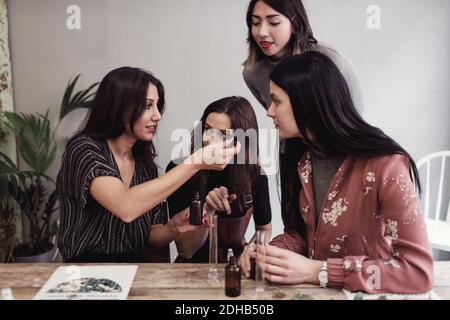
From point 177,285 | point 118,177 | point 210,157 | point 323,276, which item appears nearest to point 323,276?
point 323,276

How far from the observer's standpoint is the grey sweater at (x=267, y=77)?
223 cm

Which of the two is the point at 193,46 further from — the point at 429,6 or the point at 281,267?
the point at 281,267

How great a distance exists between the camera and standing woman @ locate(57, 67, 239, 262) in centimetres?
152

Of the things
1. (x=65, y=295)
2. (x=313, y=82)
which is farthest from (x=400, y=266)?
(x=65, y=295)

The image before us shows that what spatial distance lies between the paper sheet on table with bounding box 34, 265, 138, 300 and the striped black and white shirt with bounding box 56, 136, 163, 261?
0.30 meters

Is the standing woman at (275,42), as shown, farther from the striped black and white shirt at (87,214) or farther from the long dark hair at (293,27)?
the striped black and white shirt at (87,214)

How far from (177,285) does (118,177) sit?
0.51m

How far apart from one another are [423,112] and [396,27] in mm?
486

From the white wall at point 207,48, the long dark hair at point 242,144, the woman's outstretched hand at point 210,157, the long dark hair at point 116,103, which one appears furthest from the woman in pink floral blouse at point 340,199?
the white wall at point 207,48

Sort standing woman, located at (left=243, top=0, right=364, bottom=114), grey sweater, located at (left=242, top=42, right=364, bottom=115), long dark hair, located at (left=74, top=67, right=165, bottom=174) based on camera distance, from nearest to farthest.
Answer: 1. long dark hair, located at (left=74, top=67, right=165, bottom=174)
2. standing woman, located at (left=243, top=0, right=364, bottom=114)
3. grey sweater, located at (left=242, top=42, right=364, bottom=115)

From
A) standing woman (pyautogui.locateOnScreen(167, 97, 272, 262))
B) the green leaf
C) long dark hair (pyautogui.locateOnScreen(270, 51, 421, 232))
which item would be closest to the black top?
standing woman (pyautogui.locateOnScreen(167, 97, 272, 262))

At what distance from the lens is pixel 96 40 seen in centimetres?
236

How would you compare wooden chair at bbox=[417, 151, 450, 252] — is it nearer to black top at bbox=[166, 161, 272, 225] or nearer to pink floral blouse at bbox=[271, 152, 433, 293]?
black top at bbox=[166, 161, 272, 225]

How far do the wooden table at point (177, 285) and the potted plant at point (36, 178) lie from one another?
1.15 metres
